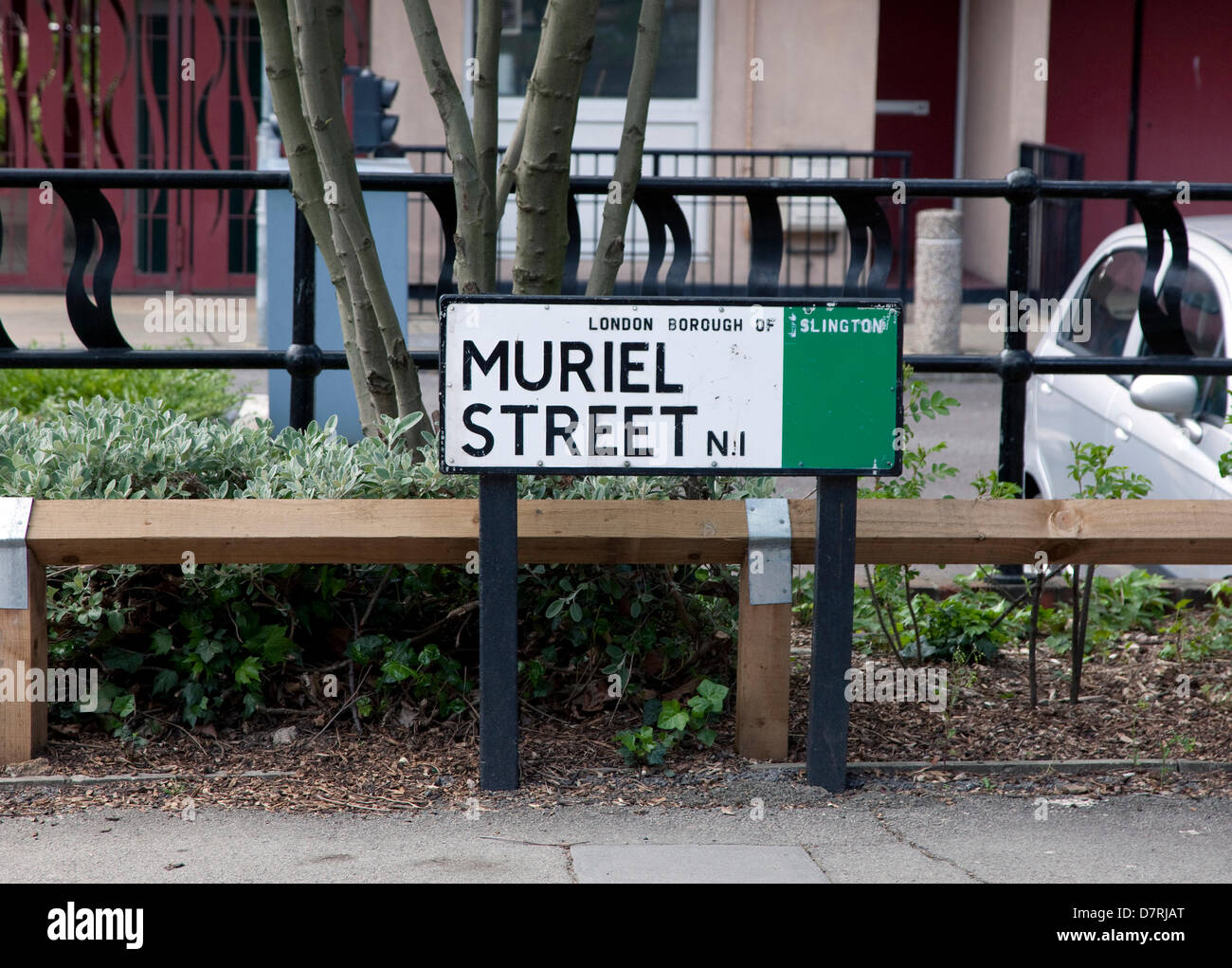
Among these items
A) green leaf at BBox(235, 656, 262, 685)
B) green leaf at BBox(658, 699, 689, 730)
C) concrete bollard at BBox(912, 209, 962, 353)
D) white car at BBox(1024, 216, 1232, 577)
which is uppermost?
concrete bollard at BBox(912, 209, 962, 353)

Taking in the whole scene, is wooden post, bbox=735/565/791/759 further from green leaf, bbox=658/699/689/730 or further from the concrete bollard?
the concrete bollard

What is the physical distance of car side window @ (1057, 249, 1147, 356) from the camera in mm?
6473

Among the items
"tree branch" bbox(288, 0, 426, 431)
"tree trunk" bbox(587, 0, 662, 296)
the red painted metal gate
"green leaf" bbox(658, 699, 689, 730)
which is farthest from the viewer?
the red painted metal gate

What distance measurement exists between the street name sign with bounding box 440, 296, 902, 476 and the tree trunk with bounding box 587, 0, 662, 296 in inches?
35.8

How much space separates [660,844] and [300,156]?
8.15 ft

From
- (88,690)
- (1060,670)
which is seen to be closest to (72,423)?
(88,690)

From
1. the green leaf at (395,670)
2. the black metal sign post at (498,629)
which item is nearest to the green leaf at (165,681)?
the green leaf at (395,670)

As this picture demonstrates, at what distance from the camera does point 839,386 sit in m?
3.80

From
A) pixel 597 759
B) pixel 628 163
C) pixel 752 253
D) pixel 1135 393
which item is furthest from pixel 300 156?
pixel 1135 393

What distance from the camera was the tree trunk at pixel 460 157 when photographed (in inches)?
175

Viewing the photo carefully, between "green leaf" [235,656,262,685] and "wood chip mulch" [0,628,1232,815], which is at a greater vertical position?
"green leaf" [235,656,262,685]

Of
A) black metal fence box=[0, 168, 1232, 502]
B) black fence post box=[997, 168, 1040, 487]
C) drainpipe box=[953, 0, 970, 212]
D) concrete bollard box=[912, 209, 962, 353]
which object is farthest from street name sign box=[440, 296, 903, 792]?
drainpipe box=[953, 0, 970, 212]

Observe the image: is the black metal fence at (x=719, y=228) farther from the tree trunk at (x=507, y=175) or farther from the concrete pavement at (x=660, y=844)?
the concrete pavement at (x=660, y=844)

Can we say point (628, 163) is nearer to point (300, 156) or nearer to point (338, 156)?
point (338, 156)
